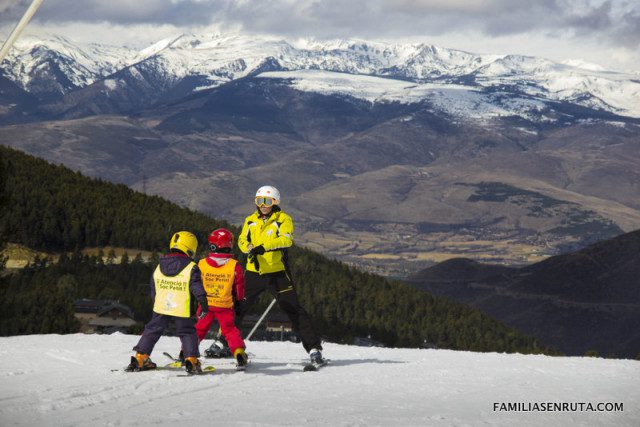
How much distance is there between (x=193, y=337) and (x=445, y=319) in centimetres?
16633

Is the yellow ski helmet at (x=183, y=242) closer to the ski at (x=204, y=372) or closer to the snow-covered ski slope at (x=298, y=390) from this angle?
the ski at (x=204, y=372)

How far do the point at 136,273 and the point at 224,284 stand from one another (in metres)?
106

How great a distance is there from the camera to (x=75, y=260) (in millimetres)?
127750

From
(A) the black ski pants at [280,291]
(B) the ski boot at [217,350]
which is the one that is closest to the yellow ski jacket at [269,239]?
(A) the black ski pants at [280,291]

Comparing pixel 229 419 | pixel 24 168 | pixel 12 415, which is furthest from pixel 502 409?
pixel 24 168

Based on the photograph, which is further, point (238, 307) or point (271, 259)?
point (271, 259)

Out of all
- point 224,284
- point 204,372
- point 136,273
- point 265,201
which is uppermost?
point 136,273

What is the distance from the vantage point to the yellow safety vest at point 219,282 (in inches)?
881

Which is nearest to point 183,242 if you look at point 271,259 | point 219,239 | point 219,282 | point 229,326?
point 219,239

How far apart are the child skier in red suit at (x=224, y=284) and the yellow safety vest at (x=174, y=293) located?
1281 millimetres

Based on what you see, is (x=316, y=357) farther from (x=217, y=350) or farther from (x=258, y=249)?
(x=258, y=249)

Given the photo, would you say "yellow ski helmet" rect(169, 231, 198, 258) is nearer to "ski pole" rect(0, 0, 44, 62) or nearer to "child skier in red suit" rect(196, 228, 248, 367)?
"child skier in red suit" rect(196, 228, 248, 367)

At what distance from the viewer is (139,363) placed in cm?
2120

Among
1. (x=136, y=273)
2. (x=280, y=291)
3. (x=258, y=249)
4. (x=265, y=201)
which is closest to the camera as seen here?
(x=258, y=249)
